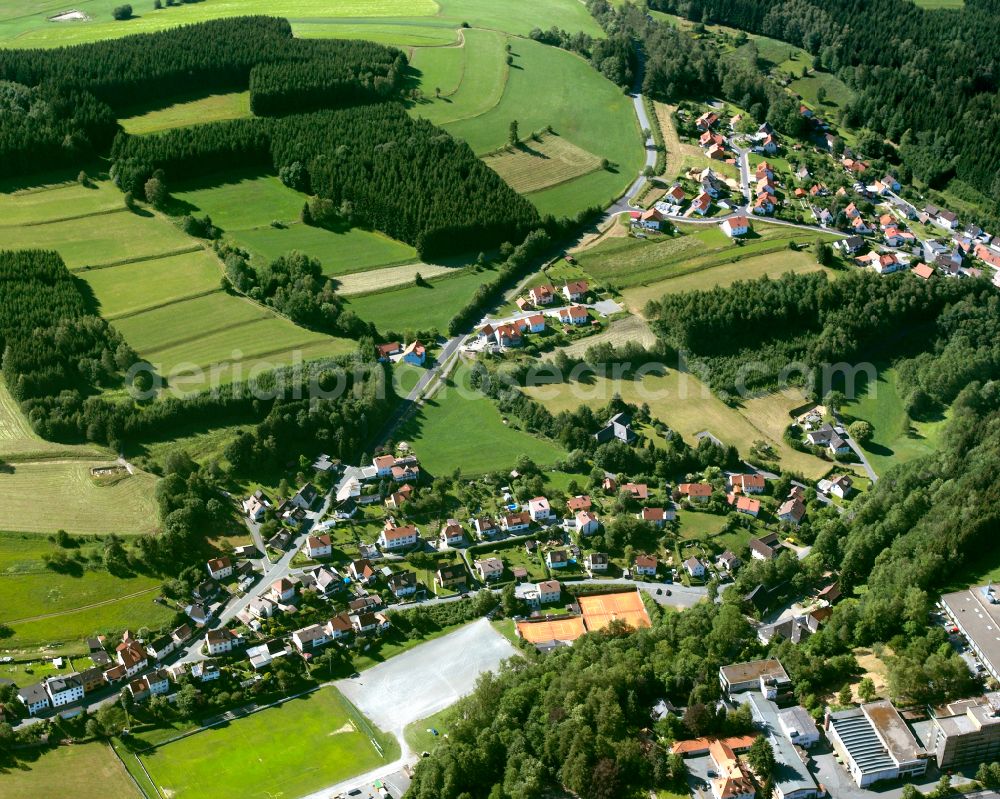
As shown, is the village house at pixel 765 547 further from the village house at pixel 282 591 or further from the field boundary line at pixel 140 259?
the field boundary line at pixel 140 259

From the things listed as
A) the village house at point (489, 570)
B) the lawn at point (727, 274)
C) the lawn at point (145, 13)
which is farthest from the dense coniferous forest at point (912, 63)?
the village house at point (489, 570)

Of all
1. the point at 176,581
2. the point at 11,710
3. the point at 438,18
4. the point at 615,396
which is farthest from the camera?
the point at 438,18

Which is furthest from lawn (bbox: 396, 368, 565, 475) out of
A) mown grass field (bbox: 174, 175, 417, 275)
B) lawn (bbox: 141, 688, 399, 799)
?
lawn (bbox: 141, 688, 399, 799)

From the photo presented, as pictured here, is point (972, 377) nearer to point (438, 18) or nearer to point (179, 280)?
point (179, 280)

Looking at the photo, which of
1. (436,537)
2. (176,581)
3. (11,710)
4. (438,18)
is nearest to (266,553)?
(176,581)

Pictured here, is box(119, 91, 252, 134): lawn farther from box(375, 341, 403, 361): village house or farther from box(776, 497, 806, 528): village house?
box(776, 497, 806, 528): village house

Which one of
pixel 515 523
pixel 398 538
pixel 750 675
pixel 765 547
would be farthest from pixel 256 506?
pixel 750 675
